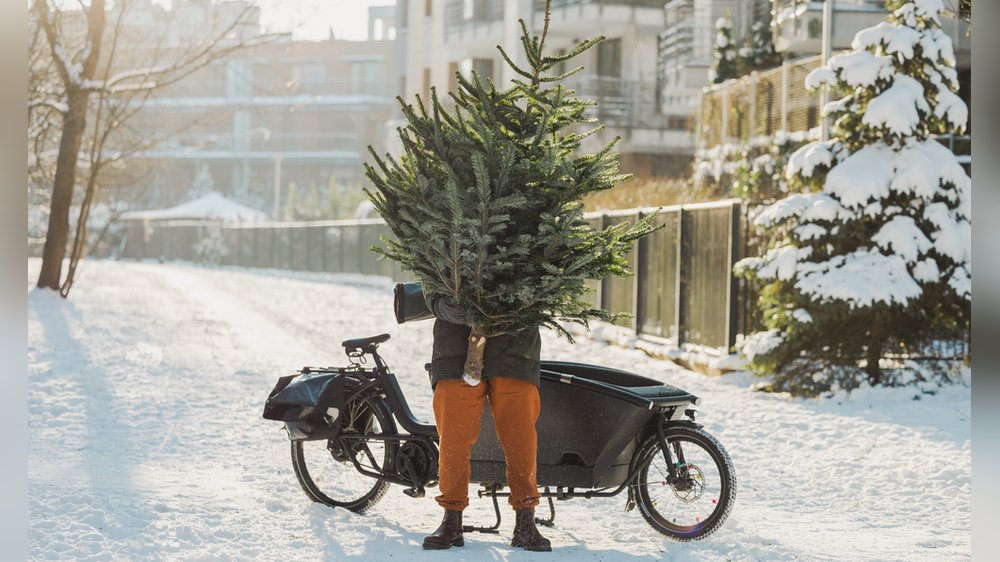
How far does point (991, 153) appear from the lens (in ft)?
10.3

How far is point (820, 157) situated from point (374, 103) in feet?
278

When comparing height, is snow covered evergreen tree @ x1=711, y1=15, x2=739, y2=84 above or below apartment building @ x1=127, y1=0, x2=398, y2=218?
below

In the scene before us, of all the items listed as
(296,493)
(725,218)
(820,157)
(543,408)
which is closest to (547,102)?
(543,408)

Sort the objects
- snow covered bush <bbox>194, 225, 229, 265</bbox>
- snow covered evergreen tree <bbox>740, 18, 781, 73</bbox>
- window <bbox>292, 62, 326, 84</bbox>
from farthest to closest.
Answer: window <bbox>292, 62, 326, 84</bbox> → snow covered bush <bbox>194, 225, 229, 265</bbox> → snow covered evergreen tree <bbox>740, 18, 781, 73</bbox>

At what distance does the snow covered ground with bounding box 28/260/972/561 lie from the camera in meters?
6.38

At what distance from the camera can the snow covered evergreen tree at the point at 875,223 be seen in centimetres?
1317

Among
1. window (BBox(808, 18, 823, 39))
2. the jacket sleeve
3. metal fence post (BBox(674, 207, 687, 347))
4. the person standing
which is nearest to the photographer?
the jacket sleeve

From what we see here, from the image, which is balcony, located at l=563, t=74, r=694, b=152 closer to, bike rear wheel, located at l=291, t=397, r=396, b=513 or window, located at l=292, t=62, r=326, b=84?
bike rear wheel, located at l=291, t=397, r=396, b=513

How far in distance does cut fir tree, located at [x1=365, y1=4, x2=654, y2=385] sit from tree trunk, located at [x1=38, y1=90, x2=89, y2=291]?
17.4 m

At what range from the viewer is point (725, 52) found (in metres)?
32.9

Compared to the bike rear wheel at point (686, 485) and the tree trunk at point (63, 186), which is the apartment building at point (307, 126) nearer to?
the tree trunk at point (63, 186)

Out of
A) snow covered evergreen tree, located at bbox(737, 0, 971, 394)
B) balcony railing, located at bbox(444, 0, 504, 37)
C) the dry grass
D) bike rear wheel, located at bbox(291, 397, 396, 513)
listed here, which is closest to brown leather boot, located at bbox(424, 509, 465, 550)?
bike rear wheel, located at bbox(291, 397, 396, 513)

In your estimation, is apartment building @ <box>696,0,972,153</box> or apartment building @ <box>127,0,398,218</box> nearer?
A: apartment building @ <box>696,0,972,153</box>

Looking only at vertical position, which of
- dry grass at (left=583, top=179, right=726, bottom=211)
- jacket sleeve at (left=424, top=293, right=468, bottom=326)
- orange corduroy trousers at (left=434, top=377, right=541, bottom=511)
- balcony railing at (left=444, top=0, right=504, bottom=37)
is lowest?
orange corduroy trousers at (left=434, top=377, right=541, bottom=511)
